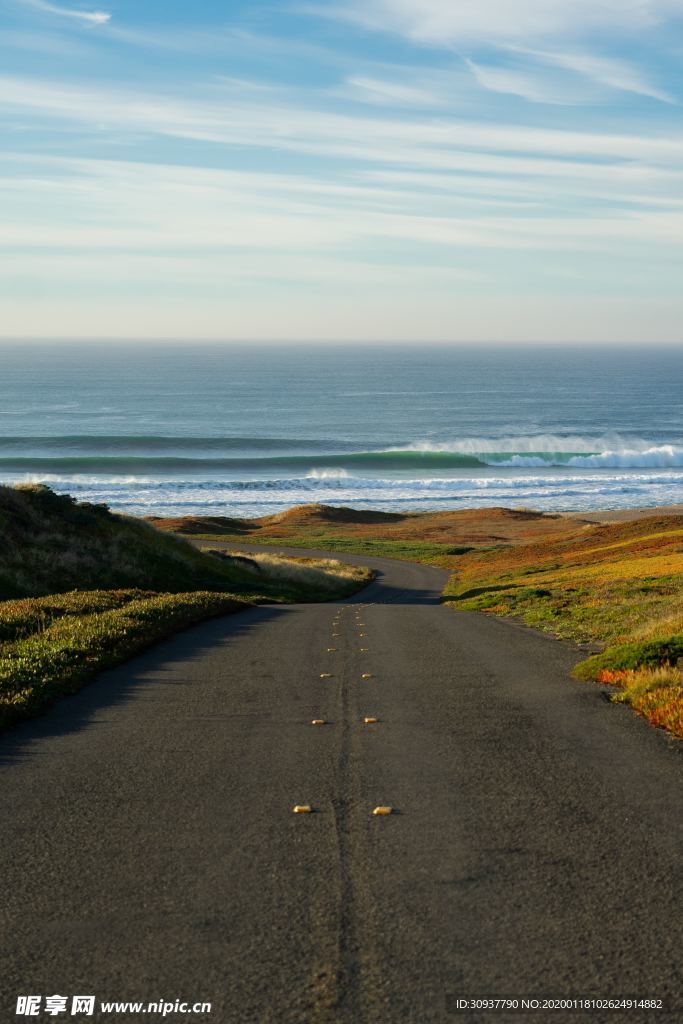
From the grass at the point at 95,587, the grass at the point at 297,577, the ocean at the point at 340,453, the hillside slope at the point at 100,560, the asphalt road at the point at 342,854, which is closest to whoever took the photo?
the asphalt road at the point at 342,854

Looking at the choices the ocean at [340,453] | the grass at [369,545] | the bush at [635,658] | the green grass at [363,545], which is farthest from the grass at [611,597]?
the ocean at [340,453]

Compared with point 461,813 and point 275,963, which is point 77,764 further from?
point 275,963

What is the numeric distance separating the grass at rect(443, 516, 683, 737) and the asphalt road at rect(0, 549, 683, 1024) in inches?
26.8

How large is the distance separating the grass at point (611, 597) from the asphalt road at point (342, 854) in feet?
2.23

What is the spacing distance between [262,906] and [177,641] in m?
12.9

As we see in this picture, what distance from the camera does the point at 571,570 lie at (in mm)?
42312

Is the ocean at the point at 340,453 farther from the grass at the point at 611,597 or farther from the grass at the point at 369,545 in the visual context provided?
the grass at the point at 611,597

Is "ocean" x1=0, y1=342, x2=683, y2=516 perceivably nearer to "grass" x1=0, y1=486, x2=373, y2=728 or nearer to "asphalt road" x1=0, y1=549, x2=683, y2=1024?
"grass" x1=0, y1=486, x2=373, y2=728

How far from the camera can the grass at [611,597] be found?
12.3 metres

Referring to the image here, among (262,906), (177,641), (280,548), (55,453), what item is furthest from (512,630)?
(55,453)

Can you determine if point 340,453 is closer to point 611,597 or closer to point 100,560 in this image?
point 100,560

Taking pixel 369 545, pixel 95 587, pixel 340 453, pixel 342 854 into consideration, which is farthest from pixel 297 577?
pixel 340 453

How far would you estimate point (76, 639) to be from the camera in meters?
15.8

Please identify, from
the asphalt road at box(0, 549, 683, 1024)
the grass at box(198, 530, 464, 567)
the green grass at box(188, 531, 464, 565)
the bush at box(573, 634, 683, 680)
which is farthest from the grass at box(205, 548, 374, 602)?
the asphalt road at box(0, 549, 683, 1024)
